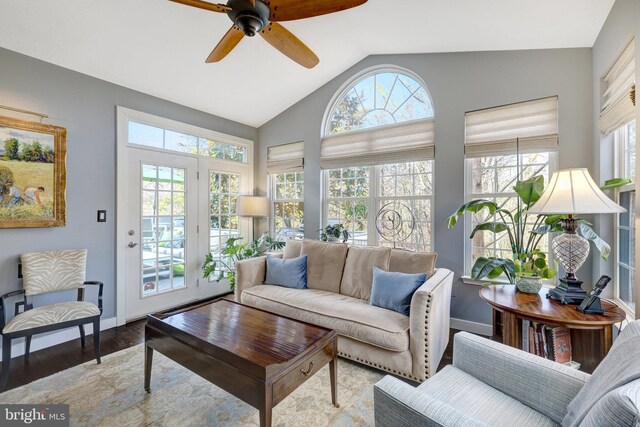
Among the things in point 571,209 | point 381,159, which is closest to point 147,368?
point 571,209

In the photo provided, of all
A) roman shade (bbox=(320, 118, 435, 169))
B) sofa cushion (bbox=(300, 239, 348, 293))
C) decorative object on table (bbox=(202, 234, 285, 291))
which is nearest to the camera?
sofa cushion (bbox=(300, 239, 348, 293))

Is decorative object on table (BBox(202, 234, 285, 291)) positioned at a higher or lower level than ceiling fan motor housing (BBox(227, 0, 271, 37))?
lower

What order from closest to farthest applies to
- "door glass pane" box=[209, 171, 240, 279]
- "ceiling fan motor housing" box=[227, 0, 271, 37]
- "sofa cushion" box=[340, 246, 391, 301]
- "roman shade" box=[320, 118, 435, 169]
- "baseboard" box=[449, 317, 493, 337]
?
"ceiling fan motor housing" box=[227, 0, 271, 37] → "sofa cushion" box=[340, 246, 391, 301] → "baseboard" box=[449, 317, 493, 337] → "roman shade" box=[320, 118, 435, 169] → "door glass pane" box=[209, 171, 240, 279]

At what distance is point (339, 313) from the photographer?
234 cm

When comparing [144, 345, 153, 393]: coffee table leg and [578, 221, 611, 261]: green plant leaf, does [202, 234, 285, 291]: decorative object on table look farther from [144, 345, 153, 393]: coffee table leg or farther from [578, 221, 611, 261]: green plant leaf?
[578, 221, 611, 261]: green plant leaf

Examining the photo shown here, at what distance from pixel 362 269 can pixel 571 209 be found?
1.65 metres

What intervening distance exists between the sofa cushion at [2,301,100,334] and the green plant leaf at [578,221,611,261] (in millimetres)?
3751

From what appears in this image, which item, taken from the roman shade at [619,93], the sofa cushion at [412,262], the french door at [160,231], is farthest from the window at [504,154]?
the french door at [160,231]

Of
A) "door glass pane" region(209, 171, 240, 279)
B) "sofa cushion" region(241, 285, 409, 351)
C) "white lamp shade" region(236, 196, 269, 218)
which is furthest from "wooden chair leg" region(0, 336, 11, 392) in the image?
"white lamp shade" region(236, 196, 269, 218)

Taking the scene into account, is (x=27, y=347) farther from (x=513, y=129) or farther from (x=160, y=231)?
(x=513, y=129)

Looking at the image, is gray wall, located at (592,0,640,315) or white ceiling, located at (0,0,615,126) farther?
white ceiling, located at (0,0,615,126)

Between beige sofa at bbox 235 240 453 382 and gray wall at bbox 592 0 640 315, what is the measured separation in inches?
46.8

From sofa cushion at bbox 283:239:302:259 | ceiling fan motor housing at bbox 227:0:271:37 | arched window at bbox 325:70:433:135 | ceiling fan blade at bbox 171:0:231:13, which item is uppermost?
arched window at bbox 325:70:433:135

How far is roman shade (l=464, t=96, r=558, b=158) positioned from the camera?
8.55ft
